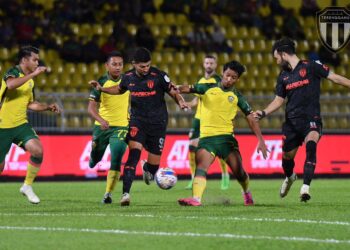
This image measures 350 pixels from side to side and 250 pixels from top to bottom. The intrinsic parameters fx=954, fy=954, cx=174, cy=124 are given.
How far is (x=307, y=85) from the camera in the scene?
13.3 m

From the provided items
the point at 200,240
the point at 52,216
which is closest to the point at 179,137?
the point at 52,216

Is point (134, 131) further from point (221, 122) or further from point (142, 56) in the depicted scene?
point (221, 122)

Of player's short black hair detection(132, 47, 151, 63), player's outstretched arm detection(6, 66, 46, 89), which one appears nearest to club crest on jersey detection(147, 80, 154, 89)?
player's short black hair detection(132, 47, 151, 63)

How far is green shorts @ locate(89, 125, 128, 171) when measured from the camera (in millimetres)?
13805

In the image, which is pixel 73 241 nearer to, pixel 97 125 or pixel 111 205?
pixel 111 205

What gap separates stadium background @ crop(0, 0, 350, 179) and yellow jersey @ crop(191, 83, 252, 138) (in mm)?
9095

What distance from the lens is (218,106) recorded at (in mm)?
12727

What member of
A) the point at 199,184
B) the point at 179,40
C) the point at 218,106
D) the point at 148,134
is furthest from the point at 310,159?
the point at 179,40

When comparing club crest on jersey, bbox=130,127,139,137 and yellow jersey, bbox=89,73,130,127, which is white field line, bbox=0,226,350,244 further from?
yellow jersey, bbox=89,73,130,127

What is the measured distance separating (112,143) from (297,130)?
107 inches

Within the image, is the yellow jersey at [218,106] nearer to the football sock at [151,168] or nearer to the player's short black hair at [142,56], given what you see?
the player's short black hair at [142,56]

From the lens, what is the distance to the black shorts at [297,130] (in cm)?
1323

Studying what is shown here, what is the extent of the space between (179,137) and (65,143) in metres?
2.64

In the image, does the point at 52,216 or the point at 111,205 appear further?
the point at 111,205
